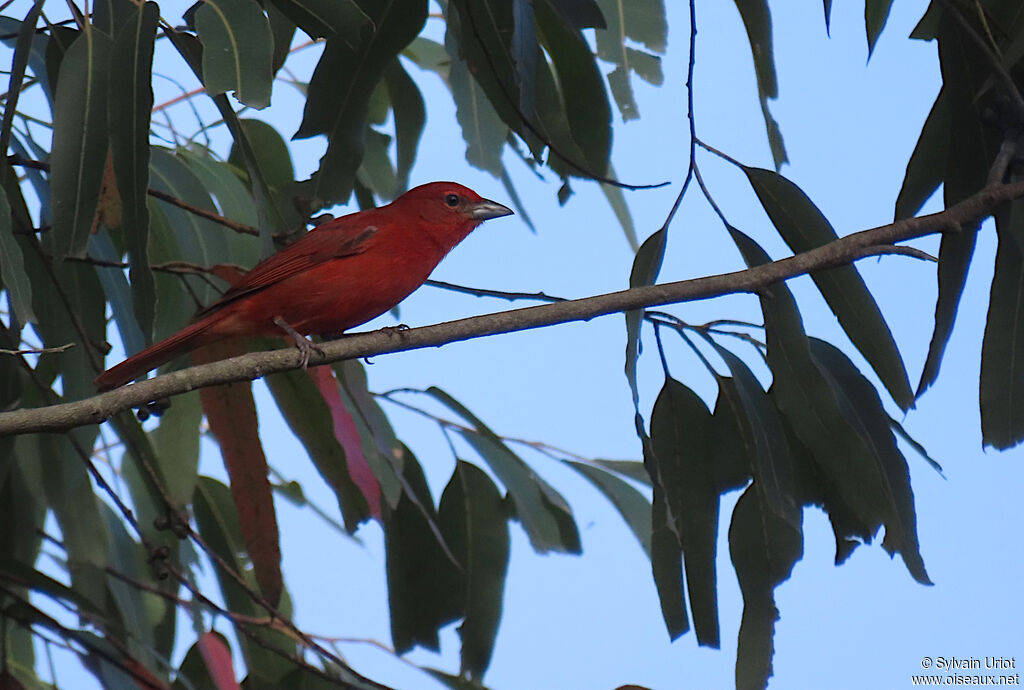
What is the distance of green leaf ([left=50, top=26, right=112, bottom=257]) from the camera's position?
279 centimetres

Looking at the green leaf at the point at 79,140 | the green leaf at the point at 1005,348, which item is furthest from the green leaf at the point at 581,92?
the green leaf at the point at 79,140

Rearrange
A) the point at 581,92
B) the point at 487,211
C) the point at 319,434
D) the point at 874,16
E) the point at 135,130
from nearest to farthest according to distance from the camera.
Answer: the point at 135,130 → the point at 874,16 → the point at 581,92 → the point at 319,434 → the point at 487,211

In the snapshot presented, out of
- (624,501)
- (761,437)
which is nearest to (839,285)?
(761,437)

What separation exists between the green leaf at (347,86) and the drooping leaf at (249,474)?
74 cm

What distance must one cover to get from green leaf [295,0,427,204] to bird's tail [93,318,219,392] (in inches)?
24.0

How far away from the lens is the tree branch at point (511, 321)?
2.42 metres

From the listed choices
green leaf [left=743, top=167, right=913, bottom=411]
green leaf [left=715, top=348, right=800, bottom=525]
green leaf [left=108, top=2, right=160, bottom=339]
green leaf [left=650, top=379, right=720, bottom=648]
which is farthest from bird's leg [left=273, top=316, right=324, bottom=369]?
green leaf [left=743, top=167, right=913, bottom=411]

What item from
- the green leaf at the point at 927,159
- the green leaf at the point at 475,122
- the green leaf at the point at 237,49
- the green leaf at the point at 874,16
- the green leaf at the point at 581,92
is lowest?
the green leaf at the point at 237,49

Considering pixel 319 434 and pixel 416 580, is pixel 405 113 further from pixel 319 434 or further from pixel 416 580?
pixel 416 580

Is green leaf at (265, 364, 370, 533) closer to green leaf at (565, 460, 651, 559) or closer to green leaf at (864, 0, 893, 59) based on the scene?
green leaf at (565, 460, 651, 559)

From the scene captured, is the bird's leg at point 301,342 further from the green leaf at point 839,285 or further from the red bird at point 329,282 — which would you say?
the green leaf at point 839,285

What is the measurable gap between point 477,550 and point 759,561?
1.09m

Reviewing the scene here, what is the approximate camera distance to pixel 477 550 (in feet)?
13.6

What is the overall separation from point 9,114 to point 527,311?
51.6 inches
